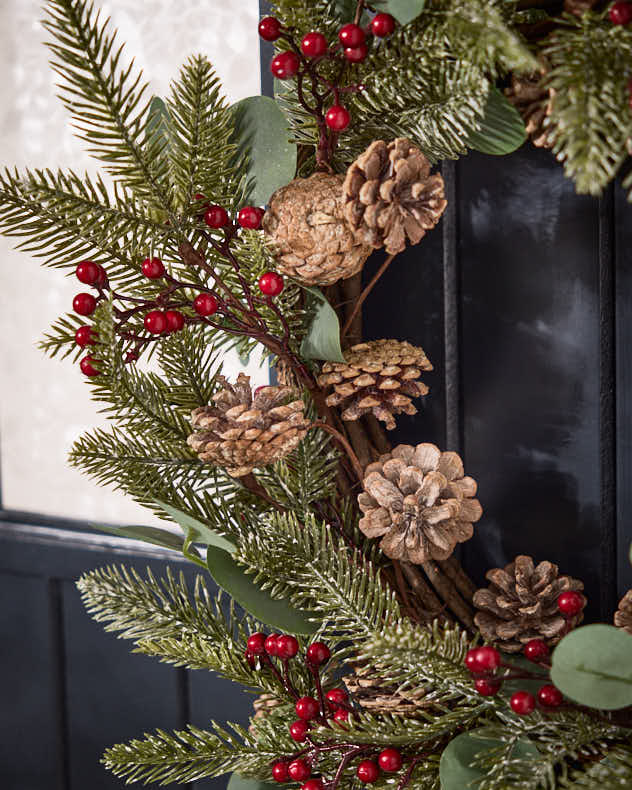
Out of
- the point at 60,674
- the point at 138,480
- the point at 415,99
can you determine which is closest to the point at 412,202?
the point at 415,99

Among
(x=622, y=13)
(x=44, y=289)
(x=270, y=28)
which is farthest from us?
(x=44, y=289)

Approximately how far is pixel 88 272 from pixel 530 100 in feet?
1.01

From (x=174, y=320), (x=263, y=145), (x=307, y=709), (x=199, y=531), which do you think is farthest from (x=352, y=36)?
(x=307, y=709)

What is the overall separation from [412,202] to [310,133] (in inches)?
5.0

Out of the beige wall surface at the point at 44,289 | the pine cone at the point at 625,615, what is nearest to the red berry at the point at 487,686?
the pine cone at the point at 625,615

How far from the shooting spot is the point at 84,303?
0.49 metres

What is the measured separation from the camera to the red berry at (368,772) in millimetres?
472

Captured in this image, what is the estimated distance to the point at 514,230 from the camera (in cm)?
59

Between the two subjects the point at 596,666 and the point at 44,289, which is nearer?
the point at 596,666

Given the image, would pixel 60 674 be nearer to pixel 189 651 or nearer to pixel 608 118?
pixel 189 651

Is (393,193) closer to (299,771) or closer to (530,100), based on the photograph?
(530,100)

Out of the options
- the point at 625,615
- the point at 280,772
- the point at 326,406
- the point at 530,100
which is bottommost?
the point at 280,772

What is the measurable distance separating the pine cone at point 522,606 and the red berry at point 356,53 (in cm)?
37

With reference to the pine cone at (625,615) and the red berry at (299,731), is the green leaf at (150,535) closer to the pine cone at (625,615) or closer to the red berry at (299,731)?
the red berry at (299,731)
